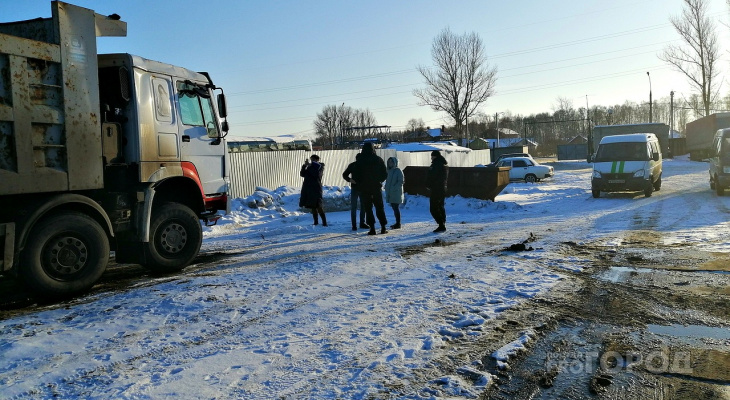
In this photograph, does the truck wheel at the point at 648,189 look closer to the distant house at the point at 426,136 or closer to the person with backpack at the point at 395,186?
the person with backpack at the point at 395,186

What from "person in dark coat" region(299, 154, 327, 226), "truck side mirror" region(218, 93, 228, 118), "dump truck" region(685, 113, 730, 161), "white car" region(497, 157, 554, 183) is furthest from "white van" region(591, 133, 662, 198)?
"dump truck" region(685, 113, 730, 161)

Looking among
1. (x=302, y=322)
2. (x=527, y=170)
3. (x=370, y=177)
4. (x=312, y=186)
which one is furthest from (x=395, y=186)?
(x=527, y=170)

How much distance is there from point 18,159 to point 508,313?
527 centimetres

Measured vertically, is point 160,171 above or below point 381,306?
above

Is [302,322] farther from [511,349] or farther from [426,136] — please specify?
[426,136]

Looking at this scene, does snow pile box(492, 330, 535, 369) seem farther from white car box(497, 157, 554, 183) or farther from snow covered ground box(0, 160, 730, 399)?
white car box(497, 157, 554, 183)

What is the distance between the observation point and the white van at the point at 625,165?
17.1 metres

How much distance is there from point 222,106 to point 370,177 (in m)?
3.51

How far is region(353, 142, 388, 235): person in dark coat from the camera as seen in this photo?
35.1 ft

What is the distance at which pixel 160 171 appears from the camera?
7.14 meters

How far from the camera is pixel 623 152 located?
1772cm

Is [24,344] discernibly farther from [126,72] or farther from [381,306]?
[126,72]

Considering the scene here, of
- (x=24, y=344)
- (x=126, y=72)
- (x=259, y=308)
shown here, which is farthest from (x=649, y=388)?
(x=126, y=72)

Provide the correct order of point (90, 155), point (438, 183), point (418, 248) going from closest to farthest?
point (90, 155) → point (418, 248) → point (438, 183)
